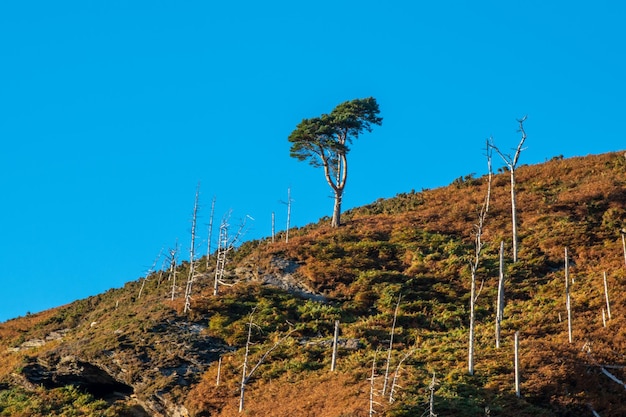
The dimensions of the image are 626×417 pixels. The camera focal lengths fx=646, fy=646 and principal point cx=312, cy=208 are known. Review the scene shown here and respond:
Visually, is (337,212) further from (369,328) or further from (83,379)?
(83,379)

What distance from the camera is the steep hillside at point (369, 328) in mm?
26766

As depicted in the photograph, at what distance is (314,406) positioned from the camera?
27016mm

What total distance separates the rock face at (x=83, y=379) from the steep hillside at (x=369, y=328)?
8 centimetres

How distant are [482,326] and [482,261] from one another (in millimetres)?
10503

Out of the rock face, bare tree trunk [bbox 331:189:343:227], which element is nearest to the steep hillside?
the rock face

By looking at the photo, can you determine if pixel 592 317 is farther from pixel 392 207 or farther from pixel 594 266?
pixel 392 207

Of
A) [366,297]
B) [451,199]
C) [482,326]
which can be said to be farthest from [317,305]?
[451,199]

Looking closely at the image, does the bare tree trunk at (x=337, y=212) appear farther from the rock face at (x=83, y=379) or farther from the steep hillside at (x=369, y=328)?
the rock face at (x=83, y=379)

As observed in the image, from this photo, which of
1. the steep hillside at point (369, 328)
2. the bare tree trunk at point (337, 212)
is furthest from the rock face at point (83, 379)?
the bare tree trunk at point (337, 212)

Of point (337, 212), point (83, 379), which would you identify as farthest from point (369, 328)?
point (337, 212)

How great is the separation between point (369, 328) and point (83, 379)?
16647 mm

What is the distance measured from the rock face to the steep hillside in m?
0.08

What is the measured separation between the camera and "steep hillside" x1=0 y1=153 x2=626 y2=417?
26.8 metres

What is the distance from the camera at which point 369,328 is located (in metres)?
38.1
